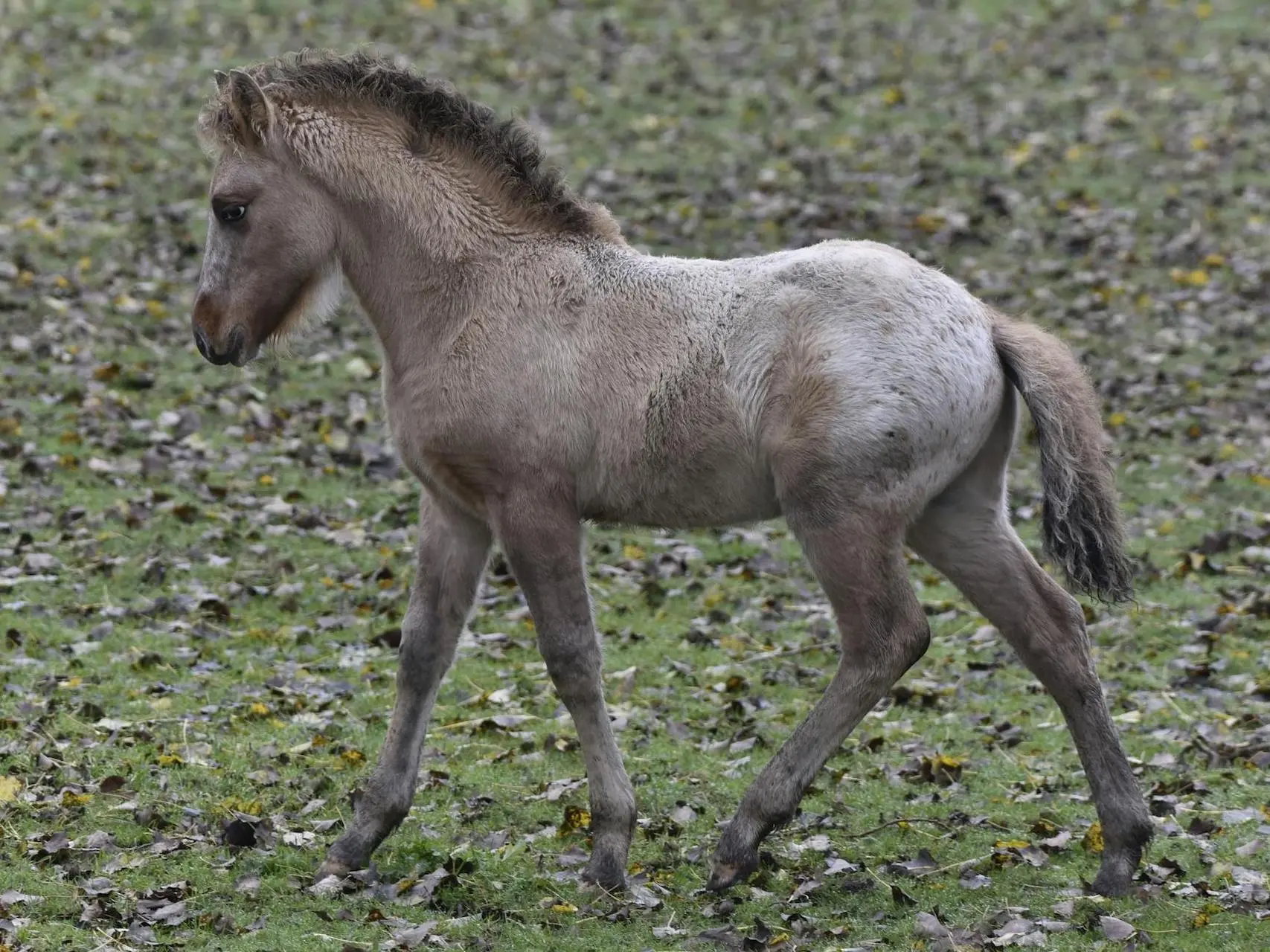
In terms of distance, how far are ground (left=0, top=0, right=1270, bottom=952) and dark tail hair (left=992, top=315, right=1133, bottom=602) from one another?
1141 millimetres

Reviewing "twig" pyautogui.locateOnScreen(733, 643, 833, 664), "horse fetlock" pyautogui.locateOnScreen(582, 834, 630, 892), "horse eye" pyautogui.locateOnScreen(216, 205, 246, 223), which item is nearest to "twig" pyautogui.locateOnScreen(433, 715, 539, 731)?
"twig" pyautogui.locateOnScreen(733, 643, 833, 664)

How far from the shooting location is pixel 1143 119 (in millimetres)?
17516

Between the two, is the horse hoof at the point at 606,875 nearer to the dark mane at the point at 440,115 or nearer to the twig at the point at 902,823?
the twig at the point at 902,823

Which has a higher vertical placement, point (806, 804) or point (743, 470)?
Answer: point (743, 470)

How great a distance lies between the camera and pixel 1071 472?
5785mm

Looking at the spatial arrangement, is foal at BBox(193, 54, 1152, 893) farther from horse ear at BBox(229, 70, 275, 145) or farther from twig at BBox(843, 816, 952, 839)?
twig at BBox(843, 816, 952, 839)

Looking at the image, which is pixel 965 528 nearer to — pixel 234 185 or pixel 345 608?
pixel 234 185

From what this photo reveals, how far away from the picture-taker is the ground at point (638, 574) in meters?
5.82

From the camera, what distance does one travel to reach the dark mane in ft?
20.6

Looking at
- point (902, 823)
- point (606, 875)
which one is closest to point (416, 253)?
point (606, 875)

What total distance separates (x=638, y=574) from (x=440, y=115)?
13.0ft

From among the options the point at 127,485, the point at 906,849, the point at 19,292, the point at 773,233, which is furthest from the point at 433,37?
the point at 906,849

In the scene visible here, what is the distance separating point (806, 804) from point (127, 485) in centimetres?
540

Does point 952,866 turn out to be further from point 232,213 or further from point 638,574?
point 638,574
